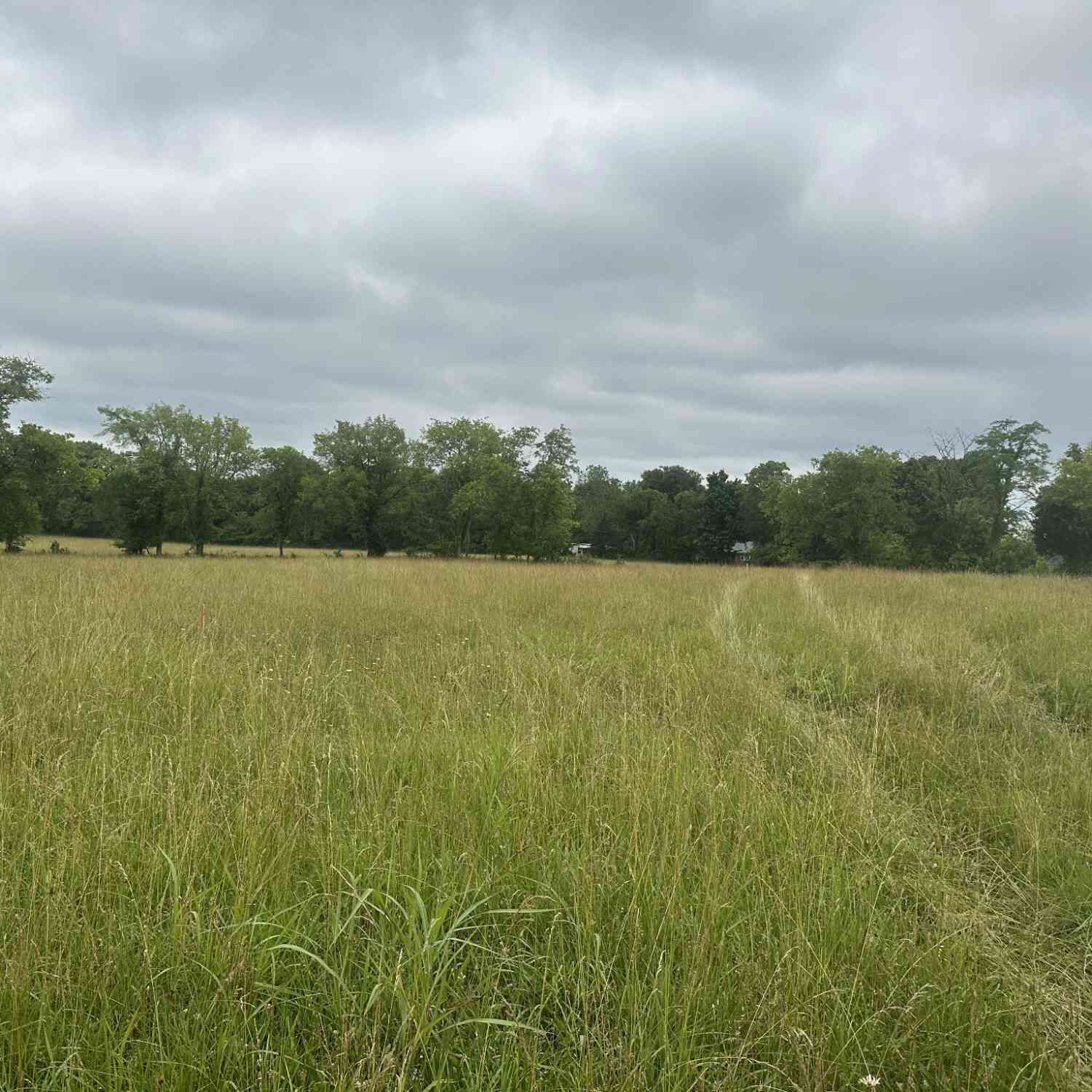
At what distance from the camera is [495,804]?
3369 millimetres

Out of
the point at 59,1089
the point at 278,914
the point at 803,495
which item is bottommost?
the point at 59,1089

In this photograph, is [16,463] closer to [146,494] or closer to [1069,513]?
[146,494]

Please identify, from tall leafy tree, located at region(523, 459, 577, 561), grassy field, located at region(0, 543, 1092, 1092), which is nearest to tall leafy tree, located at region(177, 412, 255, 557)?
tall leafy tree, located at region(523, 459, 577, 561)

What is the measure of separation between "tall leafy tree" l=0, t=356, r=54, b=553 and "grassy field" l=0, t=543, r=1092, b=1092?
124 feet

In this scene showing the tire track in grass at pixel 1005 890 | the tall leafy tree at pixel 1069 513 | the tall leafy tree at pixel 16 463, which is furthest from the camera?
the tall leafy tree at pixel 1069 513

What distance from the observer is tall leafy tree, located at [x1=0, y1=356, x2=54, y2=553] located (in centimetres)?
3403

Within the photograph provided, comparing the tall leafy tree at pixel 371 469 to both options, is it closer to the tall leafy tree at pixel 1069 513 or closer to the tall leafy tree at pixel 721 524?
the tall leafy tree at pixel 721 524

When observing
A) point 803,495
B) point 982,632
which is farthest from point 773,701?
point 803,495

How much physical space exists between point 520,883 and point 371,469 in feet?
190

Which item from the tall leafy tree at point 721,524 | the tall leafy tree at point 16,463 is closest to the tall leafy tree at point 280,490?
the tall leafy tree at point 16,463

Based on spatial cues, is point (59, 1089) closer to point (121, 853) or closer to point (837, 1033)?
point (121, 853)

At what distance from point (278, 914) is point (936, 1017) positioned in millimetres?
2320

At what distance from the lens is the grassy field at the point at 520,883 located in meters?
1.90

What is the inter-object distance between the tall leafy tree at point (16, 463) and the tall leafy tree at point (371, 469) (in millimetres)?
21690
